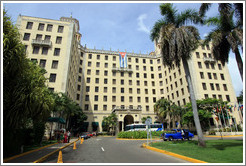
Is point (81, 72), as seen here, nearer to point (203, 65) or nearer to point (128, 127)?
point (128, 127)

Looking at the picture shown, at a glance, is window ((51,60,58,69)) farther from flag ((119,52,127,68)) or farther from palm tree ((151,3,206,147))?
palm tree ((151,3,206,147))

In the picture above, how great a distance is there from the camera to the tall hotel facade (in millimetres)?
33562

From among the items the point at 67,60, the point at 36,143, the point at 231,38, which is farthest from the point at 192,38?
the point at 67,60

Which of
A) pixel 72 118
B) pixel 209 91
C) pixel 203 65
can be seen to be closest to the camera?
pixel 72 118

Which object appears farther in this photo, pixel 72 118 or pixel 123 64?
pixel 123 64

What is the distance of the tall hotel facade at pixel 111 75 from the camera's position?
33562 mm

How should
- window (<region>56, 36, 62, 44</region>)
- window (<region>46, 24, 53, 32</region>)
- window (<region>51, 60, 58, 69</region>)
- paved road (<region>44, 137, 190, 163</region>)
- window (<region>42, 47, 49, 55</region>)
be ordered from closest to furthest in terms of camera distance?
1. paved road (<region>44, 137, 190, 163</region>)
2. window (<region>51, 60, 58, 69</region>)
3. window (<region>42, 47, 49, 55</region>)
4. window (<region>56, 36, 62, 44</region>)
5. window (<region>46, 24, 53, 32</region>)

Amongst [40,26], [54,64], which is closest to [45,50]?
[54,64]

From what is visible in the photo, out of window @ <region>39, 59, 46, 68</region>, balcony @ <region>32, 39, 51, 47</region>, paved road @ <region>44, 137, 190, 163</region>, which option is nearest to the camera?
paved road @ <region>44, 137, 190, 163</region>

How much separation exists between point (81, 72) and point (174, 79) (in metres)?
30.4

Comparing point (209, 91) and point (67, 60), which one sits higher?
point (67, 60)

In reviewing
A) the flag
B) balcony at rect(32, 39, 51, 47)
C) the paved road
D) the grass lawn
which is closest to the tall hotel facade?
balcony at rect(32, 39, 51, 47)

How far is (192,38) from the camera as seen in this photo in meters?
14.0

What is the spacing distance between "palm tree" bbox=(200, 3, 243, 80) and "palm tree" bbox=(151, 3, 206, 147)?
150 centimetres
